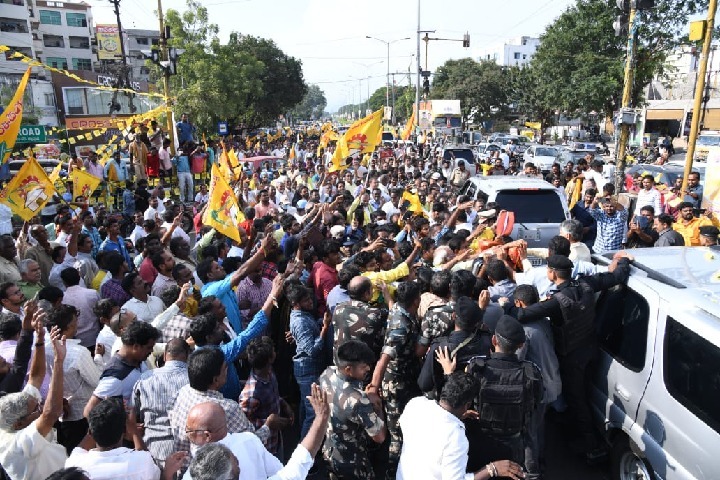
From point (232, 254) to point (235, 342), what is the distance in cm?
302

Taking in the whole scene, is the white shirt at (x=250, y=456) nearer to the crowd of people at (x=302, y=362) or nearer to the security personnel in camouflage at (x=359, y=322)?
the crowd of people at (x=302, y=362)

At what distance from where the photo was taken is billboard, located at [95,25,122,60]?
223ft

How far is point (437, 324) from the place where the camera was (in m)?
3.97

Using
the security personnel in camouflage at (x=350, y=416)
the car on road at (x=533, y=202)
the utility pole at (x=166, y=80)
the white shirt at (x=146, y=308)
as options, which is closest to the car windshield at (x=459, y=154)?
the utility pole at (x=166, y=80)

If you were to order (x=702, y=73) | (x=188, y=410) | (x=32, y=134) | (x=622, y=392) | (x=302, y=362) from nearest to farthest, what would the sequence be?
(x=188, y=410)
(x=622, y=392)
(x=302, y=362)
(x=702, y=73)
(x=32, y=134)

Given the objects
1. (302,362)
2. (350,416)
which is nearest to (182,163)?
(302,362)

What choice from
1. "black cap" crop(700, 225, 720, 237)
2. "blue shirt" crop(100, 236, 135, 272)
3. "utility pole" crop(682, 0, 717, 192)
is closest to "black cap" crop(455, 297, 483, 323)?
"black cap" crop(700, 225, 720, 237)

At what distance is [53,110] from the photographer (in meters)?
41.4

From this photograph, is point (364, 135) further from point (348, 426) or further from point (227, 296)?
point (348, 426)

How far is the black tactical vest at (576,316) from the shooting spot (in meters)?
4.03

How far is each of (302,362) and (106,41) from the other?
77450mm

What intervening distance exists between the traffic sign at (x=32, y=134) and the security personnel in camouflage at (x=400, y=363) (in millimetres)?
24413

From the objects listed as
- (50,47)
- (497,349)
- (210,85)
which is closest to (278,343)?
(497,349)

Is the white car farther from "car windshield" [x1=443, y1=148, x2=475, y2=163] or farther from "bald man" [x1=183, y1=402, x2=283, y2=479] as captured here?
"bald man" [x1=183, y1=402, x2=283, y2=479]
